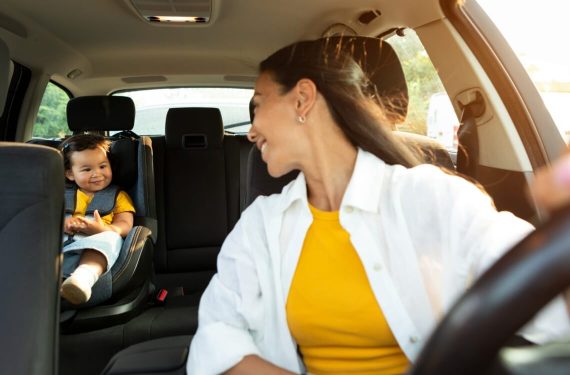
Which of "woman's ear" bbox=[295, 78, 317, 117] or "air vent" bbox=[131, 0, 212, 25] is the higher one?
"air vent" bbox=[131, 0, 212, 25]

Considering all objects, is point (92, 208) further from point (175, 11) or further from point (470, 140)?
point (470, 140)

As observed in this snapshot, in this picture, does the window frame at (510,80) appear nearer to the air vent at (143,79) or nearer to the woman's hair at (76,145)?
the woman's hair at (76,145)

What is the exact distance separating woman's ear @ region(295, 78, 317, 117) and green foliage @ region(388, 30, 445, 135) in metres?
0.44

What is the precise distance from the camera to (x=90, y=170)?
3.02m

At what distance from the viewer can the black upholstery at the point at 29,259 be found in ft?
4.71

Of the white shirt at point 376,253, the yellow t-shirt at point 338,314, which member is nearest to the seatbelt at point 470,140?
the white shirt at point 376,253

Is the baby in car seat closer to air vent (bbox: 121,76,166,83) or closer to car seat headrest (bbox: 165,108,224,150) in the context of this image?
car seat headrest (bbox: 165,108,224,150)

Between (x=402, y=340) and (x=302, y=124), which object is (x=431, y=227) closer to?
(x=402, y=340)

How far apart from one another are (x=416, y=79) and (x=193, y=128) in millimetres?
1810

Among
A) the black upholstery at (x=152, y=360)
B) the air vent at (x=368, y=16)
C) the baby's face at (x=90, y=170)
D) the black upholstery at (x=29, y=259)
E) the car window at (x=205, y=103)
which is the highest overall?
the air vent at (x=368, y=16)

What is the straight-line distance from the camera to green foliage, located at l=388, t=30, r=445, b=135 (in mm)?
1995

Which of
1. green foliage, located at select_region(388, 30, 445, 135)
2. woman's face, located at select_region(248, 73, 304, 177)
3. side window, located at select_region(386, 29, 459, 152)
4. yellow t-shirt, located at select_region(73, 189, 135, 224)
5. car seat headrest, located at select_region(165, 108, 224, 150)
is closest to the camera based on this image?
woman's face, located at select_region(248, 73, 304, 177)

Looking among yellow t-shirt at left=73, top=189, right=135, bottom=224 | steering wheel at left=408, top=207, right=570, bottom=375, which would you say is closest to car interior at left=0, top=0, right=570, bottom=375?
steering wheel at left=408, top=207, right=570, bottom=375

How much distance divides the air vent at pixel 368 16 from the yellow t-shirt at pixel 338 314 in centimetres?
183
